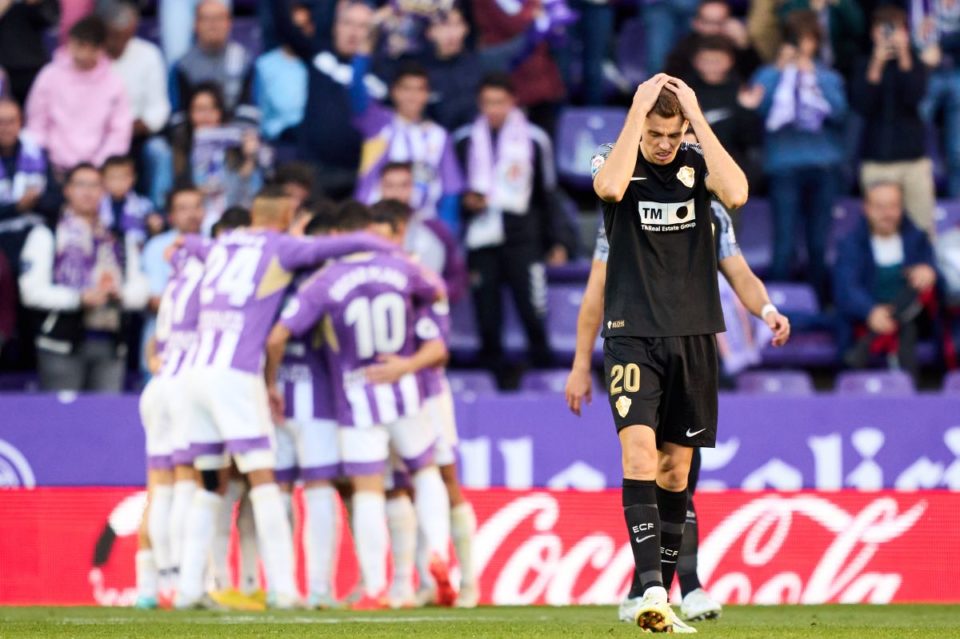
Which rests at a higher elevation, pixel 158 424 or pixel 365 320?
pixel 365 320

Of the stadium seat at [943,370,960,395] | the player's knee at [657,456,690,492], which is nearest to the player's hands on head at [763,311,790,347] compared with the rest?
the player's knee at [657,456,690,492]

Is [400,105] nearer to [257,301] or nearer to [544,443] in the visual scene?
Result: [544,443]

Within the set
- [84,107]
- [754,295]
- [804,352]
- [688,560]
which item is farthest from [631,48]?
[754,295]

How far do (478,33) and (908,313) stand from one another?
392 cm

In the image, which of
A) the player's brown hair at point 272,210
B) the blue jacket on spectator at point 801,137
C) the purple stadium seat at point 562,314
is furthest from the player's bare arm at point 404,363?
the blue jacket on spectator at point 801,137

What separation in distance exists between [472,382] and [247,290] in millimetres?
3560

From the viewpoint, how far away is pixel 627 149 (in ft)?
21.4

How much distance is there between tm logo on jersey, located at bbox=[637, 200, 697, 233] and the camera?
6.79 meters

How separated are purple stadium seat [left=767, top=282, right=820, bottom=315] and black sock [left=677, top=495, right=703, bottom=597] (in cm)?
535

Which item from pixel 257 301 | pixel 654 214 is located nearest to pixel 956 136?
pixel 257 301

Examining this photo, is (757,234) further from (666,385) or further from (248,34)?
(666,385)

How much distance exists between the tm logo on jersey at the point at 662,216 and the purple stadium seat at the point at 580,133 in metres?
7.28

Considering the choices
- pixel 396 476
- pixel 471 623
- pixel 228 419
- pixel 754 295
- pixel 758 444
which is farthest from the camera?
pixel 758 444

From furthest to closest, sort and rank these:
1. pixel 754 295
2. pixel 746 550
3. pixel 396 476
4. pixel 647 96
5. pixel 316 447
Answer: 1. pixel 746 550
2. pixel 396 476
3. pixel 316 447
4. pixel 754 295
5. pixel 647 96
